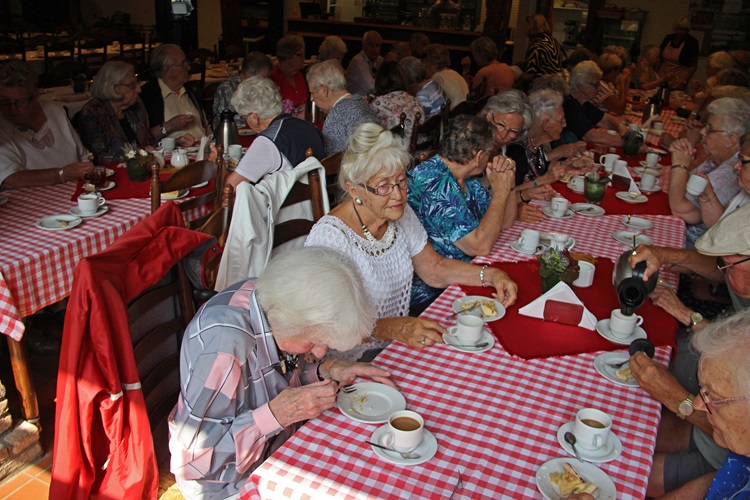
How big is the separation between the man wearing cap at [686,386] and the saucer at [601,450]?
28cm

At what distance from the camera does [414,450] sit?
1.41 metres

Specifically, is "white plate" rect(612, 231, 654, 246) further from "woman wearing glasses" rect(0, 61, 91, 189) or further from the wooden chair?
"woman wearing glasses" rect(0, 61, 91, 189)

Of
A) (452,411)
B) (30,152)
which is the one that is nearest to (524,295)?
(452,411)

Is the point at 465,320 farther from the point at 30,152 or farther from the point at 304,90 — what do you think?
the point at 304,90

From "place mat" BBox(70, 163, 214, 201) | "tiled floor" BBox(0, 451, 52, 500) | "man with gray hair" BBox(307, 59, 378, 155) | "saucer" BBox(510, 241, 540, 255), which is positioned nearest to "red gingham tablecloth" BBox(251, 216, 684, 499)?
"saucer" BBox(510, 241, 540, 255)

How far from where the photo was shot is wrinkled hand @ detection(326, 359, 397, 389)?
168 centimetres

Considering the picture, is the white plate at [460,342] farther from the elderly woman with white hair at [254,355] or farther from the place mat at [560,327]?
the elderly woman with white hair at [254,355]

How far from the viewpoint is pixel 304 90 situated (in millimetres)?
6418

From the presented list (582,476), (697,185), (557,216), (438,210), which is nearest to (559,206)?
(557,216)

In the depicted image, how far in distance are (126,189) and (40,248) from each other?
0.82 m

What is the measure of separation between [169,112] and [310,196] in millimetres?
2472

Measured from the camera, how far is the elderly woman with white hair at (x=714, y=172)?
10.3 feet

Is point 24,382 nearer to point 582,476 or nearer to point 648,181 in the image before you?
point 582,476

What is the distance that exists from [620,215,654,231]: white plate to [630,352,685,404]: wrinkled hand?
1.41m
